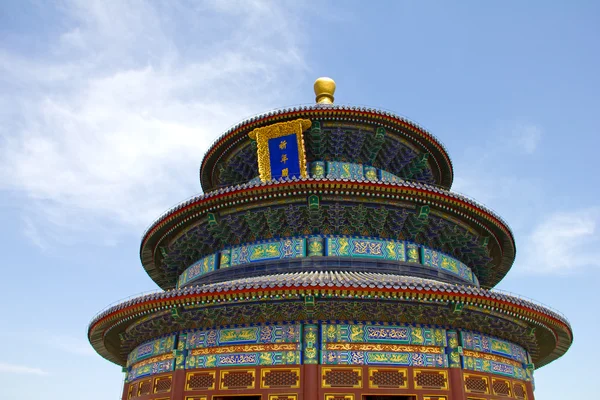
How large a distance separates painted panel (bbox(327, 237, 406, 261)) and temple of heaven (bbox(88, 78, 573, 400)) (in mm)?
50

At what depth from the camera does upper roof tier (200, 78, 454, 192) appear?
21.2m

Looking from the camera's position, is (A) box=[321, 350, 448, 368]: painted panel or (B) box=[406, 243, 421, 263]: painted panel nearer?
(A) box=[321, 350, 448, 368]: painted panel

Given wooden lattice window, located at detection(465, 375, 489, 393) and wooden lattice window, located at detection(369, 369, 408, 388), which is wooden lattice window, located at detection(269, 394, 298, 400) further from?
wooden lattice window, located at detection(465, 375, 489, 393)

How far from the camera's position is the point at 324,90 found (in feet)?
81.5

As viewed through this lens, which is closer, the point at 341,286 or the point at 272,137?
the point at 341,286

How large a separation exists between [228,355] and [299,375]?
7.59ft

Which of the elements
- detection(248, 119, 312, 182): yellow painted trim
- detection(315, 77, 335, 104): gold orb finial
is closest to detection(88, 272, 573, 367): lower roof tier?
→ detection(248, 119, 312, 182): yellow painted trim

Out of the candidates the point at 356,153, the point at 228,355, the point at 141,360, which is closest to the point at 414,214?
the point at 356,153

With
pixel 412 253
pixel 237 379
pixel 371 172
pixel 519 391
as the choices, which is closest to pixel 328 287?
pixel 237 379

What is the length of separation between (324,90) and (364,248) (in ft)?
32.9

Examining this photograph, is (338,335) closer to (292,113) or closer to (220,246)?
(220,246)

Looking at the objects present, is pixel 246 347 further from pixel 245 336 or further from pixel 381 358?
pixel 381 358

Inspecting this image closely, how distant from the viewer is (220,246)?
19.5 m

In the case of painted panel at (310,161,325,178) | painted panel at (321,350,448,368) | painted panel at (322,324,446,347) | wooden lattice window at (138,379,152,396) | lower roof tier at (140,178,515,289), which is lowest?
wooden lattice window at (138,379,152,396)
